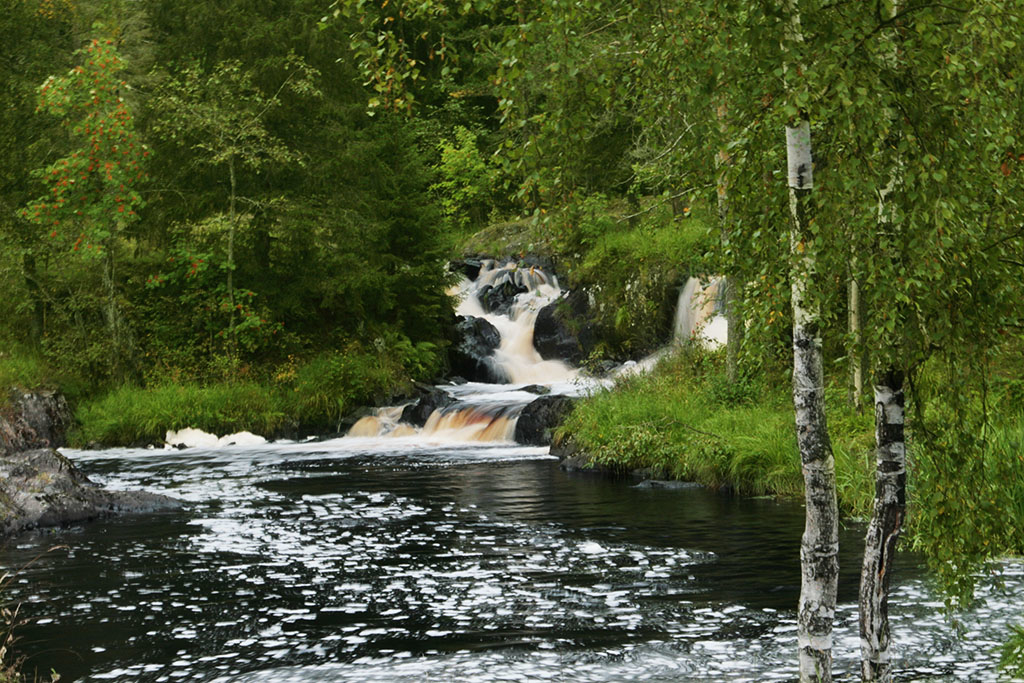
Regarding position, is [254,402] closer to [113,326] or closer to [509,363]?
[113,326]

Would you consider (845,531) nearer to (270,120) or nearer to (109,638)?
(109,638)

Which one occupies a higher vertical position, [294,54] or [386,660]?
[294,54]

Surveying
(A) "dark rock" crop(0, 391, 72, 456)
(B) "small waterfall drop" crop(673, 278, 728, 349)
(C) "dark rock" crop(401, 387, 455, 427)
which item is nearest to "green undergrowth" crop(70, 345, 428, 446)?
(A) "dark rock" crop(0, 391, 72, 456)

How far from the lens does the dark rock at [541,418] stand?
2316cm

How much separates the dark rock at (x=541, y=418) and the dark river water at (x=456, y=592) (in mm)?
4789

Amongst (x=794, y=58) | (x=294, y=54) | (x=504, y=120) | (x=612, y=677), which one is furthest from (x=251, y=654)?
(x=294, y=54)

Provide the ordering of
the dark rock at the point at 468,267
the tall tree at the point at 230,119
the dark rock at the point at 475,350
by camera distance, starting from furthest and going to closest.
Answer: the dark rock at the point at 468,267 → the dark rock at the point at 475,350 → the tall tree at the point at 230,119

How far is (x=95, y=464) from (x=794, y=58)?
20.1 m

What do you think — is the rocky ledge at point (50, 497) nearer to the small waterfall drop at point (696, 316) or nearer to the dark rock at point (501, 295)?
the small waterfall drop at point (696, 316)

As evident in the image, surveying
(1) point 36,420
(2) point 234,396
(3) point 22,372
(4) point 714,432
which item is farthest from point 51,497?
(3) point 22,372

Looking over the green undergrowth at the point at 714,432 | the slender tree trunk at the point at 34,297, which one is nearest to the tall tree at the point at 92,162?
the slender tree trunk at the point at 34,297

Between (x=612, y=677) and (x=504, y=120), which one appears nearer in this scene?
(x=504, y=120)

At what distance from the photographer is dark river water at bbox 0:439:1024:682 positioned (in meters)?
9.07

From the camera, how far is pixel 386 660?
30.2 feet
